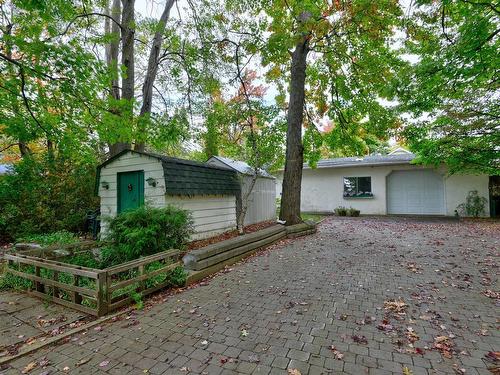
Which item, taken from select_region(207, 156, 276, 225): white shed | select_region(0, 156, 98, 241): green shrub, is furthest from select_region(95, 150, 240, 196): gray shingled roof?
select_region(0, 156, 98, 241): green shrub

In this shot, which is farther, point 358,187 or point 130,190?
point 358,187

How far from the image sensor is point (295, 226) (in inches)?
355

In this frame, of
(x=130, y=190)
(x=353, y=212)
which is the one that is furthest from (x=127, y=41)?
(x=353, y=212)

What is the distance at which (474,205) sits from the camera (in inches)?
511

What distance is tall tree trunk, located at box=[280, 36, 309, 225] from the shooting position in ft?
31.4

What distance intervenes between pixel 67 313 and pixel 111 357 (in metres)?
1.51

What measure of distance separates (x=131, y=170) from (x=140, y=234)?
3.34m

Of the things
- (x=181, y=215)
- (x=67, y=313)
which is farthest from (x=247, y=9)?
(x=67, y=313)

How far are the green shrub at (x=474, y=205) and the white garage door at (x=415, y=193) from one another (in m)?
1.00

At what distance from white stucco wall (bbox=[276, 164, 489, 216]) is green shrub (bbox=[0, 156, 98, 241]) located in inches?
460

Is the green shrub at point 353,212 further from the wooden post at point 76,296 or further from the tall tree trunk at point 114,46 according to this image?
the wooden post at point 76,296

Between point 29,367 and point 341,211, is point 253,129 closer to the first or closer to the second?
point 29,367

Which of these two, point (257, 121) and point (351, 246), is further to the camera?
point (257, 121)

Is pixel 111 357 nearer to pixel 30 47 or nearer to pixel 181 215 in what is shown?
pixel 181 215
